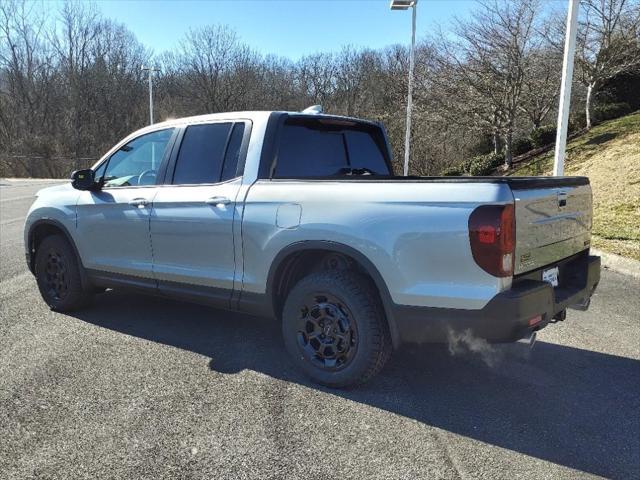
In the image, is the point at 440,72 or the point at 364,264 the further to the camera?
the point at 440,72

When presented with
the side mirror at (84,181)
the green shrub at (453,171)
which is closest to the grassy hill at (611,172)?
the green shrub at (453,171)

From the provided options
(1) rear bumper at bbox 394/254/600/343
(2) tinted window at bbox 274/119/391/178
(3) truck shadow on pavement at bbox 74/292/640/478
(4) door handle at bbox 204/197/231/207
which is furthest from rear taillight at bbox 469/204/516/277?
(4) door handle at bbox 204/197/231/207

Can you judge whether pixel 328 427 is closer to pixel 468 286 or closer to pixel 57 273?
pixel 468 286

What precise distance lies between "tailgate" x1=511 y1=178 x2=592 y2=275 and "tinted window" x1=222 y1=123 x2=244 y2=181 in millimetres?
2090

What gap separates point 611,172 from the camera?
13570 millimetres

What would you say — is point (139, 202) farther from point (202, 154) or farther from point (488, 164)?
point (488, 164)

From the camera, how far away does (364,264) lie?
3.24 meters

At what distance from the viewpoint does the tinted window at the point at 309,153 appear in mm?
4059

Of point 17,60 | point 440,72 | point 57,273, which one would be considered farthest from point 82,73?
point 57,273

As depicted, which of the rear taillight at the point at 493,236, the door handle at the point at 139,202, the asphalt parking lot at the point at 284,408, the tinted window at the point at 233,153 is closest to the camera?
the asphalt parking lot at the point at 284,408

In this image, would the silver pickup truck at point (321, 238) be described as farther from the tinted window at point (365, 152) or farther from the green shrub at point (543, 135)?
the green shrub at point (543, 135)

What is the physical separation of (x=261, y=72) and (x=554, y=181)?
49919 millimetres

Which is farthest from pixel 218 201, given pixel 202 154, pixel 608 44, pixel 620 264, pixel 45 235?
pixel 608 44

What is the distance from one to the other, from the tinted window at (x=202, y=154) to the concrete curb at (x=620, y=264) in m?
5.63
